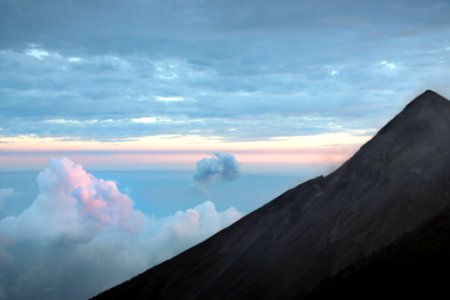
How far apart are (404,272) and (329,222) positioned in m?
31.7

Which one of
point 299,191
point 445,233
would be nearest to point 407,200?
point 445,233

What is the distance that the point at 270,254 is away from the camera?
8631 cm

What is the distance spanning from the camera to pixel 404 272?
164ft

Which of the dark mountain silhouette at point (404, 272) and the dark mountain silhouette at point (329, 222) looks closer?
the dark mountain silhouette at point (404, 272)

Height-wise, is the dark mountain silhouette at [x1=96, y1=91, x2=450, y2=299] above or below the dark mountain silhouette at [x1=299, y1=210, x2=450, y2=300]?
above

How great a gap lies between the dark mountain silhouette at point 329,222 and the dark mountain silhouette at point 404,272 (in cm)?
719

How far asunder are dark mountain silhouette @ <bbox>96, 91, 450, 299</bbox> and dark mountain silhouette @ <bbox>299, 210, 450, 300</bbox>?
7188mm

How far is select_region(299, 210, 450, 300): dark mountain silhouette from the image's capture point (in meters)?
46.0

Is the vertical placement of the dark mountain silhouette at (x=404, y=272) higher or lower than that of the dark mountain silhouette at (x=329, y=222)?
lower

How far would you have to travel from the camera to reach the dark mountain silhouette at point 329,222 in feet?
230

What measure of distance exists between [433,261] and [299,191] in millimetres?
52109

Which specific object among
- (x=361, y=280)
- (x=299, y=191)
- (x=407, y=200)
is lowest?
(x=361, y=280)

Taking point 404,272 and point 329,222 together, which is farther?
point 329,222

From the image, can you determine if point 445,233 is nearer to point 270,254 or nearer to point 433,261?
point 433,261
